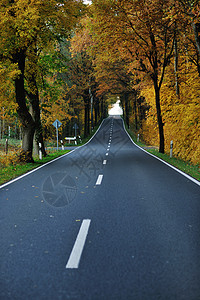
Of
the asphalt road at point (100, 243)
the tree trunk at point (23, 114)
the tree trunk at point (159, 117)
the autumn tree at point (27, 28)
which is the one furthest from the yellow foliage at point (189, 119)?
the tree trunk at point (23, 114)

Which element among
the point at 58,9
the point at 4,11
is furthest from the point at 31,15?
the point at 58,9

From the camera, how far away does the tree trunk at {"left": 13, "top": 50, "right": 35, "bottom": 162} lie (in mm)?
15963

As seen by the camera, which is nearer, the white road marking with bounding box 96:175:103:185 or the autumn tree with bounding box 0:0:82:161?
the white road marking with bounding box 96:175:103:185

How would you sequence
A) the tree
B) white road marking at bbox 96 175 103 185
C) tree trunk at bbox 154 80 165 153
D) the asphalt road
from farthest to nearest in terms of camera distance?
tree trunk at bbox 154 80 165 153, the tree, white road marking at bbox 96 175 103 185, the asphalt road

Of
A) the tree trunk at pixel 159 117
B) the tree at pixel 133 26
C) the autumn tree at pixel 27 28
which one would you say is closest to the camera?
the autumn tree at pixel 27 28

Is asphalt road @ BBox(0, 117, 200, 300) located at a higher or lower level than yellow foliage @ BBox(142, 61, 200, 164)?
lower

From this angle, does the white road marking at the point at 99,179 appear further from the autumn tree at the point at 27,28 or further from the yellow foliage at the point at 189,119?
the yellow foliage at the point at 189,119

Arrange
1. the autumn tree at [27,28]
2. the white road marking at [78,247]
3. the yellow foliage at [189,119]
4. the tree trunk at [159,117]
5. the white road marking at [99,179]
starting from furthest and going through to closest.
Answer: the tree trunk at [159,117]
the yellow foliage at [189,119]
the autumn tree at [27,28]
the white road marking at [99,179]
the white road marking at [78,247]

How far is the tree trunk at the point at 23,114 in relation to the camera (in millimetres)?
15963

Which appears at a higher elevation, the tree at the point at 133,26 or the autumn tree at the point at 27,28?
the tree at the point at 133,26

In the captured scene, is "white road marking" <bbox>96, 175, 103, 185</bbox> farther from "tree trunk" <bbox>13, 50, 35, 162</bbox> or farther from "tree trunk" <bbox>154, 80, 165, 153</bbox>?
"tree trunk" <bbox>154, 80, 165, 153</bbox>

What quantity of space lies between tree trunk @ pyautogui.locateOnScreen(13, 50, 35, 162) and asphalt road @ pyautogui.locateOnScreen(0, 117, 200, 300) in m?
7.84

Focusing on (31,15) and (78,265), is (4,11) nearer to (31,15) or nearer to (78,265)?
(31,15)

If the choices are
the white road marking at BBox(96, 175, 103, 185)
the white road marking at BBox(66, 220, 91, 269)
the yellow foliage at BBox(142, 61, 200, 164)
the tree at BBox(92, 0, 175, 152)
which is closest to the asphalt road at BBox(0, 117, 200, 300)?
the white road marking at BBox(66, 220, 91, 269)
